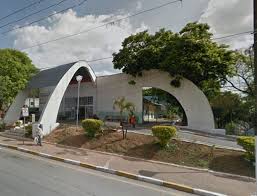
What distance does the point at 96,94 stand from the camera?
3138 cm

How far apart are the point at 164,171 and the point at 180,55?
14.3 meters

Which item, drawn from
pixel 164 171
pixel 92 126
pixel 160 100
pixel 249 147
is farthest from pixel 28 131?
pixel 160 100

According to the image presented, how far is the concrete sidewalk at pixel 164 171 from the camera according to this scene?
996cm

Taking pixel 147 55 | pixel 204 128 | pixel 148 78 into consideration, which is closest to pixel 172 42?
pixel 147 55

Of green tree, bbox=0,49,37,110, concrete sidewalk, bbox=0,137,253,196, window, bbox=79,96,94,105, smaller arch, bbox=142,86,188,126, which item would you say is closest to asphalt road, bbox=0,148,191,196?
concrete sidewalk, bbox=0,137,253,196

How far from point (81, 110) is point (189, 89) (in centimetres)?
1286

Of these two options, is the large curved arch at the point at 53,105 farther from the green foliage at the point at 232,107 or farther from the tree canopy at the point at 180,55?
the green foliage at the point at 232,107

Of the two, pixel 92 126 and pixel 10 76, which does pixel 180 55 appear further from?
pixel 10 76

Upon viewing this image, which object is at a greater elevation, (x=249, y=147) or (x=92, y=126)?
(x=92, y=126)

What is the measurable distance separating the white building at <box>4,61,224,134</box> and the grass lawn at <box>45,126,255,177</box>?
5035 millimetres

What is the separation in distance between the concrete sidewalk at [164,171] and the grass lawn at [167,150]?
2.55ft

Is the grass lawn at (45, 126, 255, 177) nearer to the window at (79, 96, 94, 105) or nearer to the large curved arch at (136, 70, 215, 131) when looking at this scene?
the large curved arch at (136, 70, 215, 131)

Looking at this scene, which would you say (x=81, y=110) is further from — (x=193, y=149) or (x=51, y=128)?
(x=193, y=149)

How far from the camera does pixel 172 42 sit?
25500 mm
